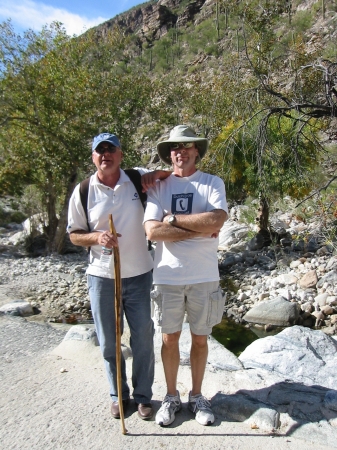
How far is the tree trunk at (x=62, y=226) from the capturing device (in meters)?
13.9

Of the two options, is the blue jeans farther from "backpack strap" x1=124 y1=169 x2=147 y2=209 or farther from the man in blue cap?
"backpack strap" x1=124 y1=169 x2=147 y2=209

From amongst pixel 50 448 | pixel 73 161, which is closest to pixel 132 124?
pixel 73 161

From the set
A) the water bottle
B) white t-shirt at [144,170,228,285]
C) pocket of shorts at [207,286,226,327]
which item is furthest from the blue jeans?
pocket of shorts at [207,286,226,327]

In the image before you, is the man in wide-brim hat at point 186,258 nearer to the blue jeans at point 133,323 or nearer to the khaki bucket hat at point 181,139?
the khaki bucket hat at point 181,139

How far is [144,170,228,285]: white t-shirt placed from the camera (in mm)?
3020

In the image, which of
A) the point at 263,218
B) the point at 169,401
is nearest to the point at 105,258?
the point at 169,401

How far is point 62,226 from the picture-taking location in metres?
14.3

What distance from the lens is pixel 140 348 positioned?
3244mm

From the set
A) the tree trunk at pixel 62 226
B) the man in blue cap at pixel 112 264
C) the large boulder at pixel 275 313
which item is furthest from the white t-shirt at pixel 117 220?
the tree trunk at pixel 62 226

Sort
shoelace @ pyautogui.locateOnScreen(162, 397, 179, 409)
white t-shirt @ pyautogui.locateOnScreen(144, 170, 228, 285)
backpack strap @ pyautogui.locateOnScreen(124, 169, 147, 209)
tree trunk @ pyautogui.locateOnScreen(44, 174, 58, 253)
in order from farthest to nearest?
1. tree trunk @ pyautogui.locateOnScreen(44, 174, 58, 253)
2. backpack strap @ pyautogui.locateOnScreen(124, 169, 147, 209)
3. shoelace @ pyautogui.locateOnScreen(162, 397, 179, 409)
4. white t-shirt @ pyautogui.locateOnScreen(144, 170, 228, 285)

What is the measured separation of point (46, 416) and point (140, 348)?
2.80ft

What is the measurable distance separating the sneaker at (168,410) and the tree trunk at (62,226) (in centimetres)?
1133

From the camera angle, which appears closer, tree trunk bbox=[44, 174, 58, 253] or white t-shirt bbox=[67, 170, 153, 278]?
white t-shirt bbox=[67, 170, 153, 278]

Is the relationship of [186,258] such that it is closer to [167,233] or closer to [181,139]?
[167,233]
